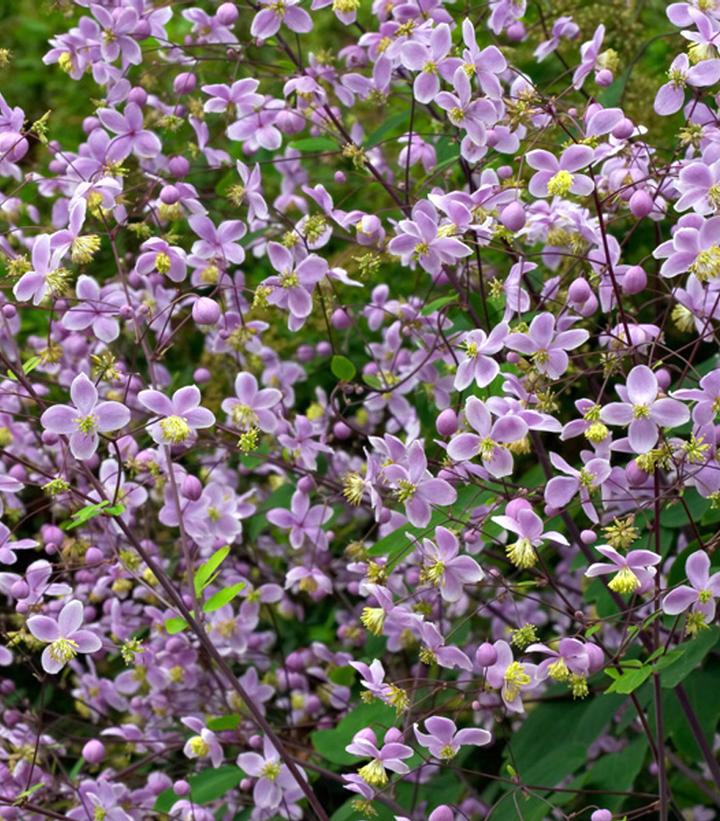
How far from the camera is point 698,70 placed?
1.54 meters

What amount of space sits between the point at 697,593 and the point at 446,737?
0.36 meters

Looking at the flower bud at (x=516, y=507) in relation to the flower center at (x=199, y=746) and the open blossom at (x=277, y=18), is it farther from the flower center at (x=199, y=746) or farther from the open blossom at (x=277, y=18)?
the open blossom at (x=277, y=18)

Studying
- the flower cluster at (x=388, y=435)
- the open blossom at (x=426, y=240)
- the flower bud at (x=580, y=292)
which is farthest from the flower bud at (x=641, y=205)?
the open blossom at (x=426, y=240)

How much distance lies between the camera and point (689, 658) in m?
1.61

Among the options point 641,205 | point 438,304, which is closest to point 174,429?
point 438,304

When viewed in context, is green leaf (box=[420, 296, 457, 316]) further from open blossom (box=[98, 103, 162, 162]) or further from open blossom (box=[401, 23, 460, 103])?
open blossom (box=[98, 103, 162, 162])

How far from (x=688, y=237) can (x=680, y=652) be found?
51cm

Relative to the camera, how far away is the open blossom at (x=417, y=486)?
4.91 ft

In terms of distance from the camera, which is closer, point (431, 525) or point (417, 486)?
point (417, 486)

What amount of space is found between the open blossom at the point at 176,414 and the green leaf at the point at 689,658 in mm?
688

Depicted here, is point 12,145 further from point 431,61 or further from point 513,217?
point 513,217

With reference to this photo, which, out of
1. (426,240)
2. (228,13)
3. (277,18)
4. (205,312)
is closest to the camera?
(426,240)

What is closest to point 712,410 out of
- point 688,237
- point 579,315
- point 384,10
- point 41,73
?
point 688,237

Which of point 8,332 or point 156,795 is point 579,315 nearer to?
point 8,332
